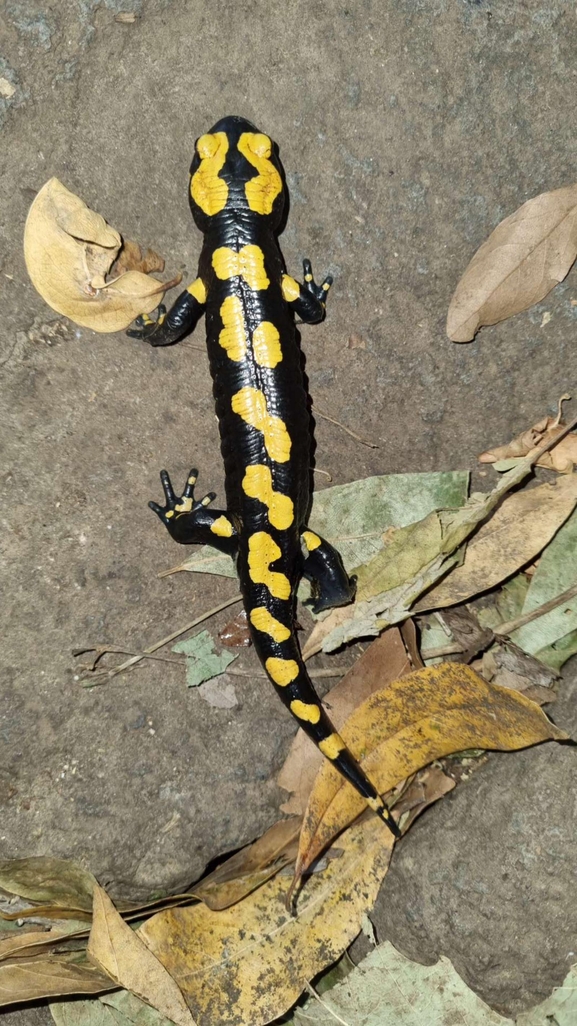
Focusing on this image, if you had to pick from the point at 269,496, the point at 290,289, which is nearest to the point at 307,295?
the point at 290,289

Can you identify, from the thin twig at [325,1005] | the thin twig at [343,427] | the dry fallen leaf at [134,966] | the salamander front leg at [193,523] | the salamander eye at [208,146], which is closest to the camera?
the dry fallen leaf at [134,966]

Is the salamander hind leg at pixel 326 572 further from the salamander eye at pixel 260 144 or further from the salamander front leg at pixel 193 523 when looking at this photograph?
the salamander eye at pixel 260 144

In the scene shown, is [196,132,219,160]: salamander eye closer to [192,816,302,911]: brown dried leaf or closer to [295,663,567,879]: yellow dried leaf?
[295,663,567,879]: yellow dried leaf

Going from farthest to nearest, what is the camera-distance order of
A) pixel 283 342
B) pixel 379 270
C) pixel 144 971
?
pixel 379 270
pixel 283 342
pixel 144 971

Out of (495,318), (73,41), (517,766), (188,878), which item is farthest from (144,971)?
(73,41)

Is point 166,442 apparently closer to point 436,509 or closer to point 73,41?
point 436,509

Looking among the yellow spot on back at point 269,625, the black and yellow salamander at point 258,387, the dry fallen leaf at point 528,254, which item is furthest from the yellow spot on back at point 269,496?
the dry fallen leaf at point 528,254
